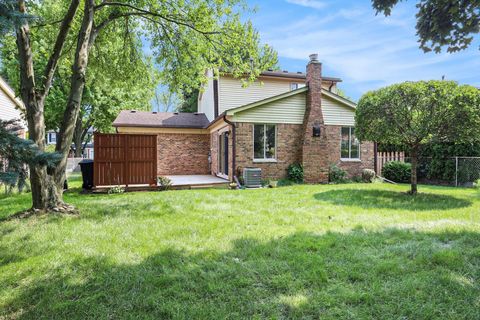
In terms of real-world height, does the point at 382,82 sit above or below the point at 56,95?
below

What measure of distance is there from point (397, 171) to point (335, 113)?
4.37m

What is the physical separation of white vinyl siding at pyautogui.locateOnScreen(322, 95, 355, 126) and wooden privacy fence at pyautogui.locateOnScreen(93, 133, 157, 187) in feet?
27.6

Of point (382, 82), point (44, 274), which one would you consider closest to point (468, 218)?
point (382, 82)

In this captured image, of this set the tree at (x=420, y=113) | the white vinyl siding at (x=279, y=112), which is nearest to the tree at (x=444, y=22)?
the tree at (x=420, y=113)

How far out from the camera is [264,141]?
523 inches

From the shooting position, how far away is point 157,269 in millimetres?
3477

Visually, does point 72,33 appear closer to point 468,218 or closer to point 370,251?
point 370,251

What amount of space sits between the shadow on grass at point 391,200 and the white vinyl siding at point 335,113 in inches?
216

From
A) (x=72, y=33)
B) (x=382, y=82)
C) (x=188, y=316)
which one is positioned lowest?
(x=188, y=316)

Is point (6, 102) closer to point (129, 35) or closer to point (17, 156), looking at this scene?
point (129, 35)

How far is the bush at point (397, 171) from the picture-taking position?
14109 millimetres

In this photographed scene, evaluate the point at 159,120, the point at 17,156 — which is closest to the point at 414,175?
the point at 17,156

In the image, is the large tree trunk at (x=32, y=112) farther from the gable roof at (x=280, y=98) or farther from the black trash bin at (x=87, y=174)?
the gable roof at (x=280, y=98)

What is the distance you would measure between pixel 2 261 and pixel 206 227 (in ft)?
9.77
